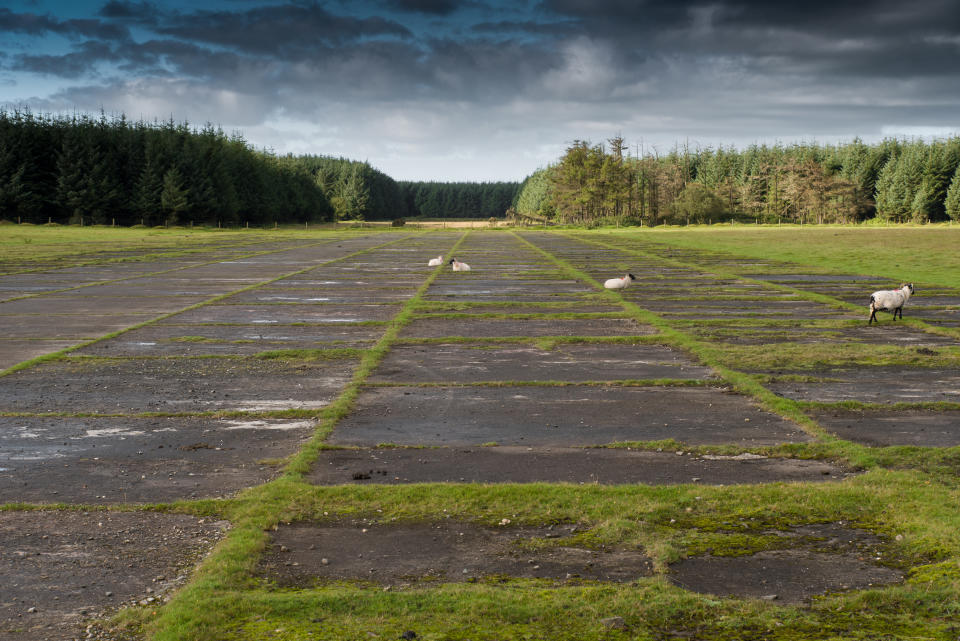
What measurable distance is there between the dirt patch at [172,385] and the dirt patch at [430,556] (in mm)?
3999

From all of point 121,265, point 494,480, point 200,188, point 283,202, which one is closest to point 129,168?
point 200,188

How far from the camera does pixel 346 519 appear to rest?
19.5 ft

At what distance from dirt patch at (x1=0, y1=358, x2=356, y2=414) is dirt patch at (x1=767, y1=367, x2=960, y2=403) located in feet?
18.7

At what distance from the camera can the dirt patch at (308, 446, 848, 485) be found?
6.86 metres

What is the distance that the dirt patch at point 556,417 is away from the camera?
8.14m

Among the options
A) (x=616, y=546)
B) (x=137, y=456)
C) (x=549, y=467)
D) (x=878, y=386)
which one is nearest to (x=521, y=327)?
(x=878, y=386)

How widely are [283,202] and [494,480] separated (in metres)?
125

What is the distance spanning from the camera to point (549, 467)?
7188 millimetres

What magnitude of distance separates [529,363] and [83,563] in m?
7.80

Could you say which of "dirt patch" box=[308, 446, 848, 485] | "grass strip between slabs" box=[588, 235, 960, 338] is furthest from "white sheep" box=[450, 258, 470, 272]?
"dirt patch" box=[308, 446, 848, 485]

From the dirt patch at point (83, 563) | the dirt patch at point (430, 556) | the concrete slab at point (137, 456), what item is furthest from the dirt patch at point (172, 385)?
the dirt patch at point (430, 556)

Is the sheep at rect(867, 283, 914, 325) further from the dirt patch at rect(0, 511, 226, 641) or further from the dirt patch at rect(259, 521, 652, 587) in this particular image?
the dirt patch at rect(0, 511, 226, 641)

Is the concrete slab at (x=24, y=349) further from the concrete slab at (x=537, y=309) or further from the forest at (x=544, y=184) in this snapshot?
the forest at (x=544, y=184)

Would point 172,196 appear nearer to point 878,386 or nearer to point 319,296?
point 319,296
